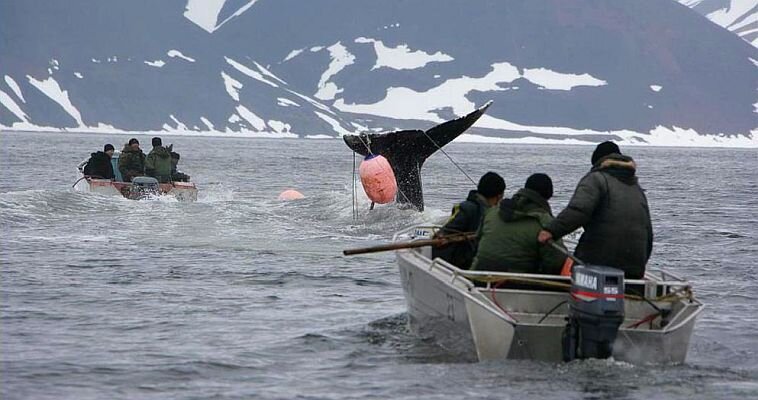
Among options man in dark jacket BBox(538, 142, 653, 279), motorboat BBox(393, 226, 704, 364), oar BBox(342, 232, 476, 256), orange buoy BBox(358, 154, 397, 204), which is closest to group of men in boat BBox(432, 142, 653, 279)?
man in dark jacket BBox(538, 142, 653, 279)

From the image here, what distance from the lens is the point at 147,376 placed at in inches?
439

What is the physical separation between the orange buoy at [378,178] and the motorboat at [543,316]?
1680 cm

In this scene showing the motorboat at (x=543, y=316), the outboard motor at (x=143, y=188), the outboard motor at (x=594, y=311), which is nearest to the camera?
the outboard motor at (x=594, y=311)

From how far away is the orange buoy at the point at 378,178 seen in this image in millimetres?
28328

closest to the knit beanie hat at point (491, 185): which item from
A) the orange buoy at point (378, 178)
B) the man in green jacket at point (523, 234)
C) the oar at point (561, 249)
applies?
the man in green jacket at point (523, 234)

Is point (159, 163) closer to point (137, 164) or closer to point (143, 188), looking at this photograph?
point (137, 164)

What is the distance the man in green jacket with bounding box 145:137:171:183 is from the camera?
32875mm

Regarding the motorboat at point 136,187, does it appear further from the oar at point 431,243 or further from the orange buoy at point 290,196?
the oar at point 431,243

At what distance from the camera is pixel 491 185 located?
40.6 feet

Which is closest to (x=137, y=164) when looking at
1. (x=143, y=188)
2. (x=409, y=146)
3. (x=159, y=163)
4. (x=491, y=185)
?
(x=159, y=163)

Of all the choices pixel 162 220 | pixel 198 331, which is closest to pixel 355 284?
pixel 198 331

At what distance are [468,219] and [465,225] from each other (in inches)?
2.8

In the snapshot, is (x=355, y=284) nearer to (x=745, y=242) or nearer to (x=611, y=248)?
(x=611, y=248)

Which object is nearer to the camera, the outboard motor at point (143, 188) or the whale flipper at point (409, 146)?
the whale flipper at point (409, 146)
